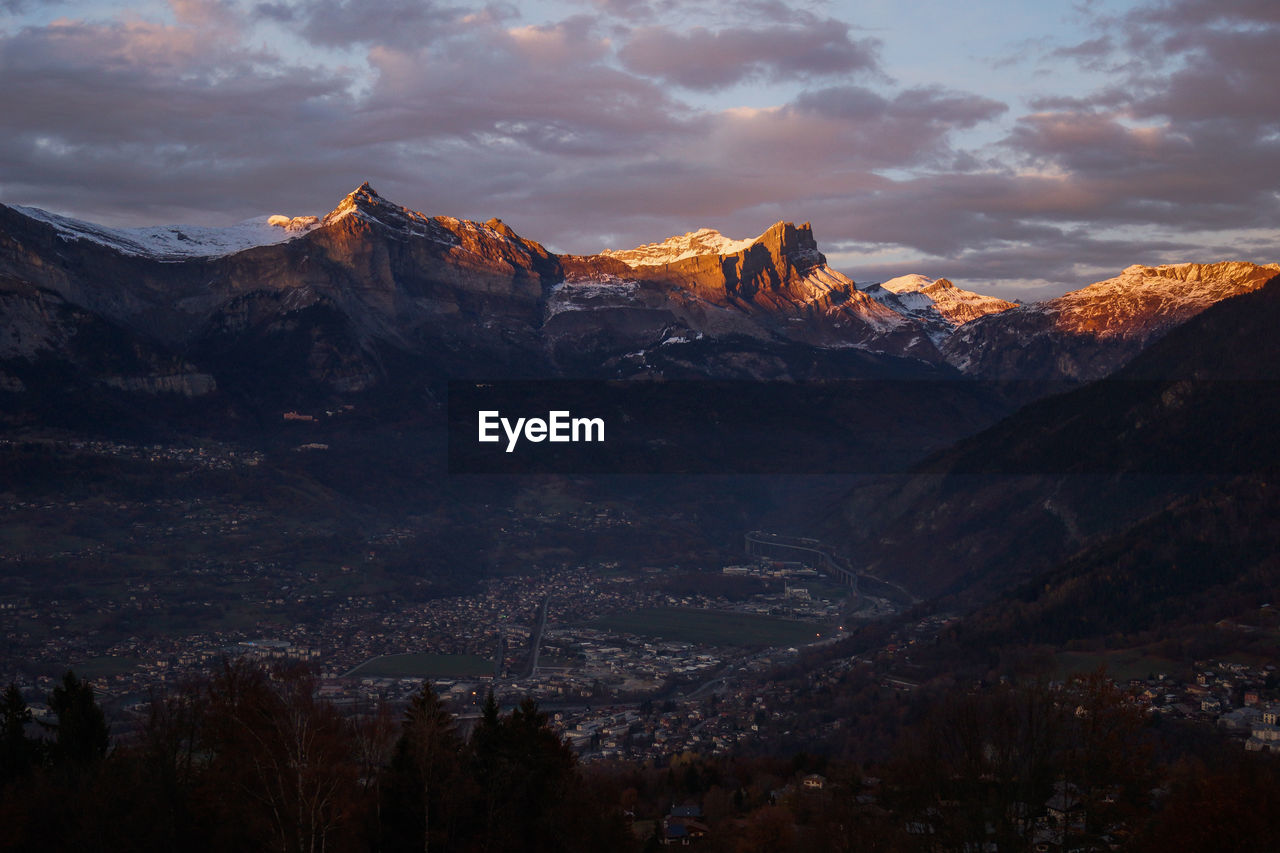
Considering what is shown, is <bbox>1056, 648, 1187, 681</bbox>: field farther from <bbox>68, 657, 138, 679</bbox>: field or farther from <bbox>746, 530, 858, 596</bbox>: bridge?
<bbox>68, 657, 138, 679</bbox>: field

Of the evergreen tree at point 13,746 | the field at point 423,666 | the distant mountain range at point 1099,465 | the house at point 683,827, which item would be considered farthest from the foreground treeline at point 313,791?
the distant mountain range at point 1099,465

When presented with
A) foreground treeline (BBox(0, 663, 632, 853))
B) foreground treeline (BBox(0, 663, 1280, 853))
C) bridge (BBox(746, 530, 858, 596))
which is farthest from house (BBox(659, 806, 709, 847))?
bridge (BBox(746, 530, 858, 596))

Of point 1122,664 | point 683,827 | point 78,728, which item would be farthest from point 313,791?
point 1122,664

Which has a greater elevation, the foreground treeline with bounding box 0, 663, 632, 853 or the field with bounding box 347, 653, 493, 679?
the foreground treeline with bounding box 0, 663, 632, 853

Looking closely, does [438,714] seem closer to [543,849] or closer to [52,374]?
[543,849]

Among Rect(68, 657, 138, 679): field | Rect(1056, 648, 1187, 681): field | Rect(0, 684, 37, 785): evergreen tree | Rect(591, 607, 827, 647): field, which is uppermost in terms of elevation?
Rect(0, 684, 37, 785): evergreen tree

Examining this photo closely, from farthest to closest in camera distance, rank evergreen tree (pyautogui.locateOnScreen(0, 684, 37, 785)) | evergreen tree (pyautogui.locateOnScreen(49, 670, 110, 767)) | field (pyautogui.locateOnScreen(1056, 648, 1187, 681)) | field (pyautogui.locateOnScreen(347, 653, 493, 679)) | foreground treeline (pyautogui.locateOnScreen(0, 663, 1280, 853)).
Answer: field (pyautogui.locateOnScreen(347, 653, 493, 679))
field (pyautogui.locateOnScreen(1056, 648, 1187, 681))
evergreen tree (pyautogui.locateOnScreen(49, 670, 110, 767))
evergreen tree (pyautogui.locateOnScreen(0, 684, 37, 785))
foreground treeline (pyautogui.locateOnScreen(0, 663, 1280, 853))

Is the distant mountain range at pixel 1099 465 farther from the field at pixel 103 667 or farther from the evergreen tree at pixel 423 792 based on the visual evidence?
the evergreen tree at pixel 423 792
